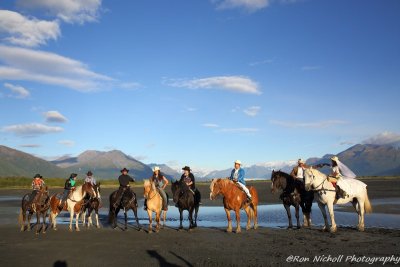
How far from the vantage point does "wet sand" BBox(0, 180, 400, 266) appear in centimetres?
1195

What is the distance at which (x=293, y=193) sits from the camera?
59.5 ft

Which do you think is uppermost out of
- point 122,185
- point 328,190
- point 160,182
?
point 160,182

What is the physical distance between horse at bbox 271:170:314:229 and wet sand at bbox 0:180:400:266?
42.4 inches

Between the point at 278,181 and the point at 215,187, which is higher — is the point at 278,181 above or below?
above

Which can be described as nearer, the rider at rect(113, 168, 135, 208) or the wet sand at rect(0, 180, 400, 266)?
the wet sand at rect(0, 180, 400, 266)

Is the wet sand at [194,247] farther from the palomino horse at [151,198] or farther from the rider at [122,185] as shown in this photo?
the rider at [122,185]

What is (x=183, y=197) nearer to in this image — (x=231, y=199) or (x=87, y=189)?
(x=231, y=199)

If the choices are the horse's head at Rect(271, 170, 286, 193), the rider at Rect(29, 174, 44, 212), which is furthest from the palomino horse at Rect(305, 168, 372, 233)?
the rider at Rect(29, 174, 44, 212)

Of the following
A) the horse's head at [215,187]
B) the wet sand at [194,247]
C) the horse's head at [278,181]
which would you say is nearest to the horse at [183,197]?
the wet sand at [194,247]

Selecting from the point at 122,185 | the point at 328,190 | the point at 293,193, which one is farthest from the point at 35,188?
the point at 328,190

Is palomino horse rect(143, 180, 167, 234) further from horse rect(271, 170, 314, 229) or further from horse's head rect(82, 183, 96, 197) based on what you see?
horse rect(271, 170, 314, 229)

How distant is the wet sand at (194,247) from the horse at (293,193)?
1.08 m

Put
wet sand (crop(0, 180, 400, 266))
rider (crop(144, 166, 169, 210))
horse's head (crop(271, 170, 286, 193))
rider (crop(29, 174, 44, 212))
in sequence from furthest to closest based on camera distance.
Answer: rider (crop(29, 174, 44, 212)) < rider (crop(144, 166, 169, 210)) < horse's head (crop(271, 170, 286, 193)) < wet sand (crop(0, 180, 400, 266))

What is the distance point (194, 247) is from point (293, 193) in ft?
20.9
